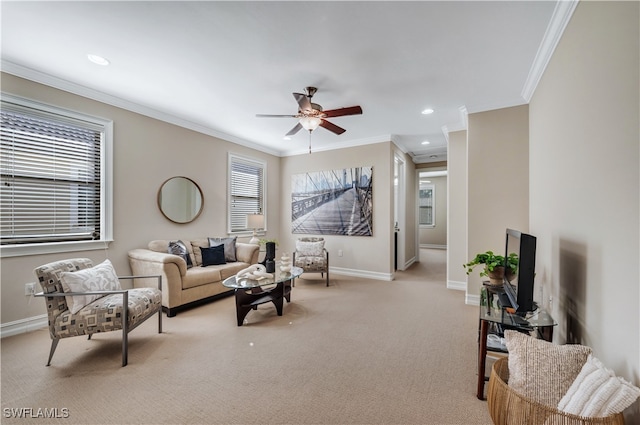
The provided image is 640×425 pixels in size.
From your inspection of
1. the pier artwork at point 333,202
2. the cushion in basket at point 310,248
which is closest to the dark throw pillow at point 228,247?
the cushion in basket at point 310,248

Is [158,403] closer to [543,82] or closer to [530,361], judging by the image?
[530,361]

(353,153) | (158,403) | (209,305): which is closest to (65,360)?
(158,403)

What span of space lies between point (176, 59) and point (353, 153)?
346 cm

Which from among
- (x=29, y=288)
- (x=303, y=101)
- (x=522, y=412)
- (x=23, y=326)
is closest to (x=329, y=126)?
(x=303, y=101)

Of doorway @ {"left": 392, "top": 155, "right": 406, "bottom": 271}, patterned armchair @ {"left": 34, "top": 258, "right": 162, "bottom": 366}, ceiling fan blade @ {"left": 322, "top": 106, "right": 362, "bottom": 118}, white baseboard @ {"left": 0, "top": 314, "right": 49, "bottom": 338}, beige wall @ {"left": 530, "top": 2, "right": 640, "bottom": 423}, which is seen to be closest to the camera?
beige wall @ {"left": 530, "top": 2, "right": 640, "bottom": 423}

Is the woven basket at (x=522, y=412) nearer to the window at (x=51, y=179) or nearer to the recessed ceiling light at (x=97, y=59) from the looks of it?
the recessed ceiling light at (x=97, y=59)

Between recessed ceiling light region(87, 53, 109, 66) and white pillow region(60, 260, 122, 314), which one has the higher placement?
recessed ceiling light region(87, 53, 109, 66)

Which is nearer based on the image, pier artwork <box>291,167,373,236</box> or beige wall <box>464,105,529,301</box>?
beige wall <box>464,105,529,301</box>

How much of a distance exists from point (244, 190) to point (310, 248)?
1829 millimetres

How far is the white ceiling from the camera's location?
1964 mm

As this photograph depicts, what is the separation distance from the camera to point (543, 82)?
2588 millimetres

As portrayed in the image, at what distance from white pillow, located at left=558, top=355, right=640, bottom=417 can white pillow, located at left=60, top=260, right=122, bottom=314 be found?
3215mm

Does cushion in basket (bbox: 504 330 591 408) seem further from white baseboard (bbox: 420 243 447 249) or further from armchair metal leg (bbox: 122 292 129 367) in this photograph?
white baseboard (bbox: 420 243 447 249)
